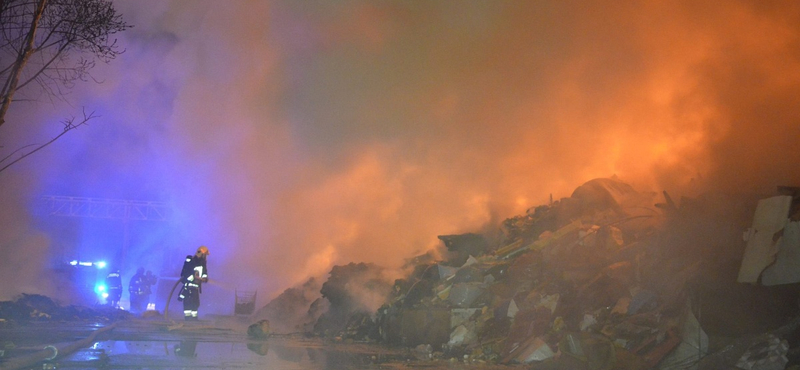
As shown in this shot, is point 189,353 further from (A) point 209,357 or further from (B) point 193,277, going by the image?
(B) point 193,277

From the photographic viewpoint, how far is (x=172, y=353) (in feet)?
21.1

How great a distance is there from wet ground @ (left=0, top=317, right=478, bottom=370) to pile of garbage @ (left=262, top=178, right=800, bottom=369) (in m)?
1.11

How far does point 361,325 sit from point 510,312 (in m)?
3.59

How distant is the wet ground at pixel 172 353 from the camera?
5363 millimetres

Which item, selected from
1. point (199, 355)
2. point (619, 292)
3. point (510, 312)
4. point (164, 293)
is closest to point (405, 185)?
point (510, 312)

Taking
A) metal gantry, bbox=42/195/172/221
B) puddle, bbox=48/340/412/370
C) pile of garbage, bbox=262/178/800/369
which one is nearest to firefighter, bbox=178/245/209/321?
puddle, bbox=48/340/412/370

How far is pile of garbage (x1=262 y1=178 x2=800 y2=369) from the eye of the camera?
5.82m

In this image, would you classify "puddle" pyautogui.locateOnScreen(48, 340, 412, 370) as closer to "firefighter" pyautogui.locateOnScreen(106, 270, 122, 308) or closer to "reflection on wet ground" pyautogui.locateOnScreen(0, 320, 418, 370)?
"reflection on wet ground" pyautogui.locateOnScreen(0, 320, 418, 370)

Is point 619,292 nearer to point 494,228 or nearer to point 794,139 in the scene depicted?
point 794,139

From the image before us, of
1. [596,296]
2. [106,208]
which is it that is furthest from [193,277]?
[106,208]

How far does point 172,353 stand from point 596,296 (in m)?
5.26

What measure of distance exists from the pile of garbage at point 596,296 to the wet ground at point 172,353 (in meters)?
1.11

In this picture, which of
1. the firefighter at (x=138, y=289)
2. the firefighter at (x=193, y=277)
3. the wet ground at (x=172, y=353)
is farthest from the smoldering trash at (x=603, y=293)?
the firefighter at (x=138, y=289)

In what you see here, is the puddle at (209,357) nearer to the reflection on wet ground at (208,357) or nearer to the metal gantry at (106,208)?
the reflection on wet ground at (208,357)
